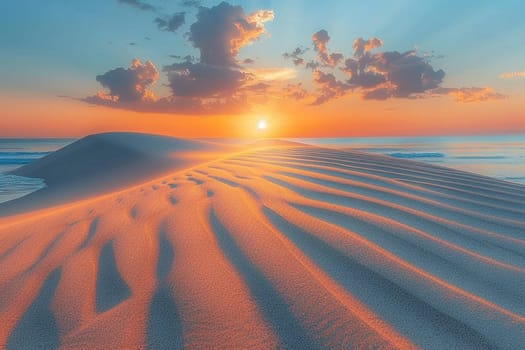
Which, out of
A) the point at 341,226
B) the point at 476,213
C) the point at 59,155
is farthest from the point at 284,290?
the point at 59,155

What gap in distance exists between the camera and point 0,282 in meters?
1.52

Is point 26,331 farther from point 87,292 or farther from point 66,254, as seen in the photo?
point 66,254

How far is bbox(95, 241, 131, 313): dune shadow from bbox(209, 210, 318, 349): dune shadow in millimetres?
471

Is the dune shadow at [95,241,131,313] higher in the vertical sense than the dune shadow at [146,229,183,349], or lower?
lower

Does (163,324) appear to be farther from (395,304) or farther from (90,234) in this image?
(90,234)

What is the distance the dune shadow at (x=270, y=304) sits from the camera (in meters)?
0.96

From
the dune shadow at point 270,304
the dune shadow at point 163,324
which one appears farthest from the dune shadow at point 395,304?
the dune shadow at point 163,324

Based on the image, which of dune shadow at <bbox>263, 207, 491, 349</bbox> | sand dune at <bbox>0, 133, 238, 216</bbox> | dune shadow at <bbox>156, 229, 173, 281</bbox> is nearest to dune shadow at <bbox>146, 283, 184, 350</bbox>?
dune shadow at <bbox>156, 229, 173, 281</bbox>

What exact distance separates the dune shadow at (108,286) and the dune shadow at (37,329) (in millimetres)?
158

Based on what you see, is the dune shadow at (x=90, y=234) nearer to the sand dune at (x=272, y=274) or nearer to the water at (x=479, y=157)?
the sand dune at (x=272, y=274)

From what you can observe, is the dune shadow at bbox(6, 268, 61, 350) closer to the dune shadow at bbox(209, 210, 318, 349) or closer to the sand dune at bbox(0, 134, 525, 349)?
the sand dune at bbox(0, 134, 525, 349)

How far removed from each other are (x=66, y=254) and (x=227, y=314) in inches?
46.0

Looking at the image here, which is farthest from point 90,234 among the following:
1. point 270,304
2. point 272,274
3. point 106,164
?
point 106,164

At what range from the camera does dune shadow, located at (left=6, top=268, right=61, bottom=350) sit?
1051mm
